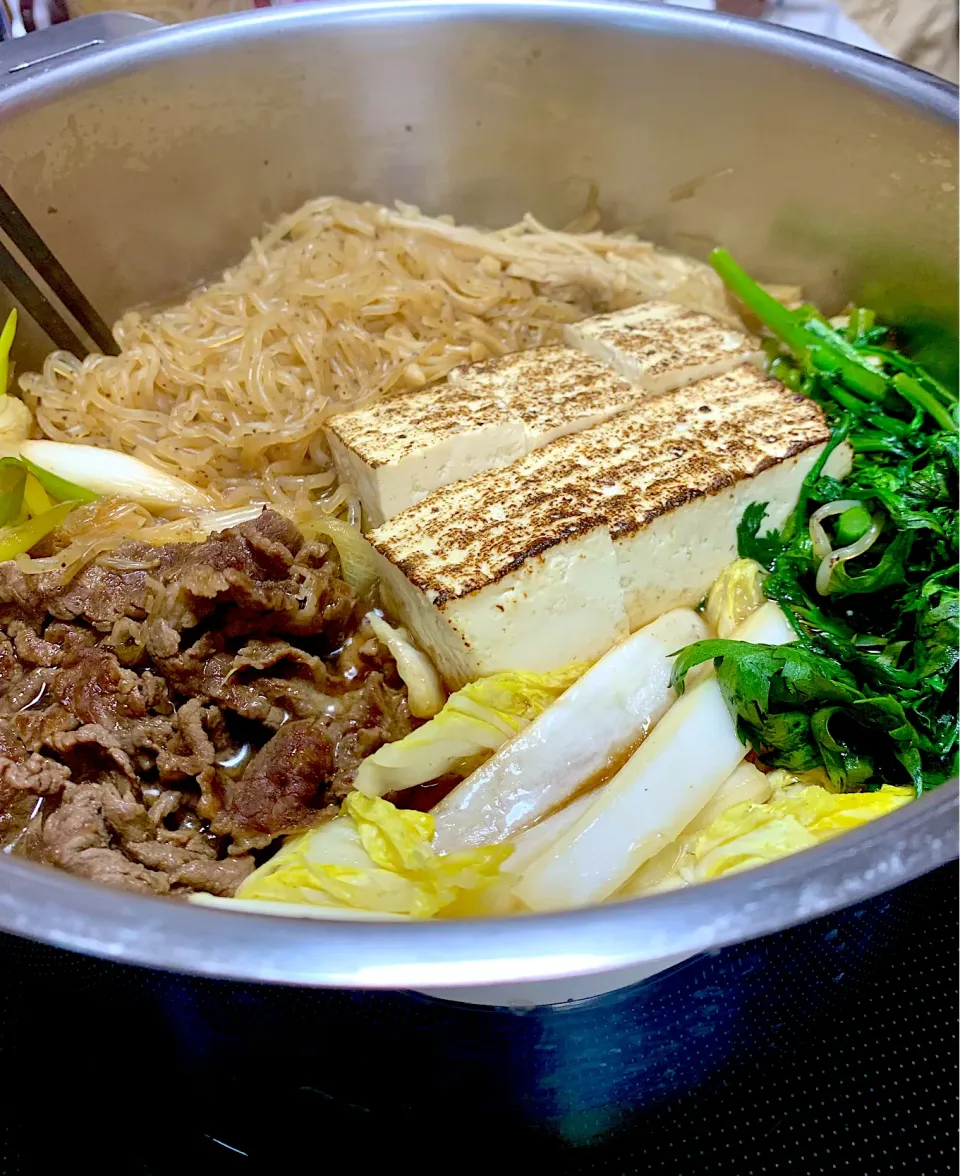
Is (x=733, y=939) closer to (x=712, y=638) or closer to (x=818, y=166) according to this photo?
(x=712, y=638)

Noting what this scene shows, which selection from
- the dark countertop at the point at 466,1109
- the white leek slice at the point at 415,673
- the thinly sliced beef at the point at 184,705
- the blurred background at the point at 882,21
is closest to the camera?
the dark countertop at the point at 466,1109

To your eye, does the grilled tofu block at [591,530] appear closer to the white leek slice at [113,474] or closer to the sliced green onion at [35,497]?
the white leek slice at [113,474]

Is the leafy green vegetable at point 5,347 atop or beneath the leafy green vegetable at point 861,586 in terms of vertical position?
atop

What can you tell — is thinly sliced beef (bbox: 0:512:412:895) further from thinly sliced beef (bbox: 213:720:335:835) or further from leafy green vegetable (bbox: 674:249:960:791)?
leafy green vegetable (bbox: 674:249:960:791)

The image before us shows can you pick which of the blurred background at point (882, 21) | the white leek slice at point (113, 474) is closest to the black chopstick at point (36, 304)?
the white leek slice at point (113, 474)

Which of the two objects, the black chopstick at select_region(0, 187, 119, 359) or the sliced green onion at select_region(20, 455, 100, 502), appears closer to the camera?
the sliced green onion at select_region(20, 455, 100, 502)

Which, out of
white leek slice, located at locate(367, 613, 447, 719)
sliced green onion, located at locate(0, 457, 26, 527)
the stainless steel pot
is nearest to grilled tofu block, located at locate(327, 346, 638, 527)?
white leek slice, located at locate(367, 613, 447, 719)

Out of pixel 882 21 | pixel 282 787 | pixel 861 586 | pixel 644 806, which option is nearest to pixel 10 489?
pixel 282 787
